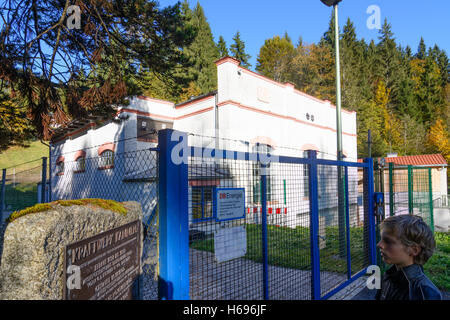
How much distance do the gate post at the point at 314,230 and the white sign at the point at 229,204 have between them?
4.84 feet

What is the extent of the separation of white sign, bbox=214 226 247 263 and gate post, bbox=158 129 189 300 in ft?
1.38

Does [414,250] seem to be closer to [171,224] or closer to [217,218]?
[217,218]

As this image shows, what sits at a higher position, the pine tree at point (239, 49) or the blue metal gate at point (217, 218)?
the pine tree at point (239, 49)

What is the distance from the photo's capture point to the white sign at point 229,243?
8.74 ft

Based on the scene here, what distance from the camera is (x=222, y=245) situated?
2.71 metres

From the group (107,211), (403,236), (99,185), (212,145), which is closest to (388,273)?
(403,236)

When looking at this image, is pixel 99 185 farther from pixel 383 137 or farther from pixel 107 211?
pixel 383 137

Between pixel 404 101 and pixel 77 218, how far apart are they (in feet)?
170

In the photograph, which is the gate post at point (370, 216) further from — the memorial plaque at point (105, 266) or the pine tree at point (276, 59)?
the pine tree at point (276, 59)

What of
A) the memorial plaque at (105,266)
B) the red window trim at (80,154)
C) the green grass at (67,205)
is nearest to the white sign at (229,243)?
the memorial plaque at (105,266)

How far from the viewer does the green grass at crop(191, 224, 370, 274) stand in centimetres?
338

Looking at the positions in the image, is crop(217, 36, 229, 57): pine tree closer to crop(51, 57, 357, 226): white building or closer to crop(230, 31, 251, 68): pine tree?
crop(230, 31, 251, 68): pine tree

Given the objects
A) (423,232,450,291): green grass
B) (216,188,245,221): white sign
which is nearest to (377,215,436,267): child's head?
(216,188,245,221): white sign
